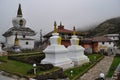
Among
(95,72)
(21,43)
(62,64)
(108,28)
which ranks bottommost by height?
(95,72)

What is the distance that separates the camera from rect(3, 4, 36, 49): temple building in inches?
1908

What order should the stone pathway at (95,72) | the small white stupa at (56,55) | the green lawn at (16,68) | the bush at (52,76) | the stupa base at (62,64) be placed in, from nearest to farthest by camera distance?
the bush at (52,76) < the green lawn at (16,68) < the stone pathway at (95,72) < the stupa base at (62,64) < the small white stupa at (56,55)

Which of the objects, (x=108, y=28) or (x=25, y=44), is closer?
(x=25, y=44)

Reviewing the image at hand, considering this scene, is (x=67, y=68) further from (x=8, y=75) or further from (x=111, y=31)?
(x=111, y=31)

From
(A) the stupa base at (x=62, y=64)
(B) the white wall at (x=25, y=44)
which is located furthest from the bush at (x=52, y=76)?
(B) the white wall at (x=25, y=44)

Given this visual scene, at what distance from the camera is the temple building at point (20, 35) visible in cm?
4847

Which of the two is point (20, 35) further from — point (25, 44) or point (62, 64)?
point (62, 64)

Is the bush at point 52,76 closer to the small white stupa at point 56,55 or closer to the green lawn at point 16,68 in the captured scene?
the green lawn at point 16,68

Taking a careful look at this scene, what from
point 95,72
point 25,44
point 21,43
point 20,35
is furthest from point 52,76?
point 20,35

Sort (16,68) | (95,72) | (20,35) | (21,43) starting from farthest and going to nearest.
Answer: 1. (20,35)
2. (21,43)
3. (95,72)
4. (16,68)

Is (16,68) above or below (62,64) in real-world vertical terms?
above

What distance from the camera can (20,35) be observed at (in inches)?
1935

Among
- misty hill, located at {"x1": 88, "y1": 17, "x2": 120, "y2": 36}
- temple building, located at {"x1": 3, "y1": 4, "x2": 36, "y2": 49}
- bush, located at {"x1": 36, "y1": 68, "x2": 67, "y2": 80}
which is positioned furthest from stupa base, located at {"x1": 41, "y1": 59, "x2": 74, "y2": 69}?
misty hill, located at {"x1": 88, "y1": 17, "x2": 120, "y2": 36}

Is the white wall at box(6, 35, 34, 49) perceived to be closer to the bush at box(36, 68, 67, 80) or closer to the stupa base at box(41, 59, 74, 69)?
the stupa base at box(41, 59, 74, 69)
